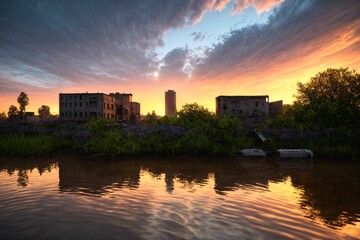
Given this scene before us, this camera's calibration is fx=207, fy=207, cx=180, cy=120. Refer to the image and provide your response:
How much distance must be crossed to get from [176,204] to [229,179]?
2.89m

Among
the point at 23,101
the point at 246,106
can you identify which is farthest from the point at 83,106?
the point at 23,101

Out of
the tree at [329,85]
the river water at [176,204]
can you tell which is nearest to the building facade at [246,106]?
the tree at [329,85]

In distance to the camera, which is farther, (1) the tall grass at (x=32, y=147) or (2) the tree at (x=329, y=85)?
(2) the tree at (x=329, y=85)

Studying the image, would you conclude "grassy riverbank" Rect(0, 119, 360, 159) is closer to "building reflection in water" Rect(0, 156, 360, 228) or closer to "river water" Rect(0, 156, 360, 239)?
"building reflection in water" Rect(0, 156, 360, 228)

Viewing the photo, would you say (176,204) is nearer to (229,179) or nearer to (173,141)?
(229,179)

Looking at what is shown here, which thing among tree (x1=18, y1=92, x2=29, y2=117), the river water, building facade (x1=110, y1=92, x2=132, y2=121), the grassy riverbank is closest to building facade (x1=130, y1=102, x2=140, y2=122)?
building facade (x1=110, y1=92, x2=132, y2=121)

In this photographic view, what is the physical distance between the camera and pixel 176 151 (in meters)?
11.8

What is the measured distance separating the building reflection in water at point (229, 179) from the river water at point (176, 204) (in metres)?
0.03

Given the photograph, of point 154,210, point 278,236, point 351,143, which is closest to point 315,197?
point 278,236

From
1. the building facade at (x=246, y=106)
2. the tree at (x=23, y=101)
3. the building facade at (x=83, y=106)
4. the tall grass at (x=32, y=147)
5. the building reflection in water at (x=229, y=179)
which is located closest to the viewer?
the building reflection in water at (x=229, y=179)

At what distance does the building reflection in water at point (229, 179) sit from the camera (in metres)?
4.47

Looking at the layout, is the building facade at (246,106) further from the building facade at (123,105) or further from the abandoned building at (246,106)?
the building facade at (123,105)

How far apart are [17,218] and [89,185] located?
91.6 inches

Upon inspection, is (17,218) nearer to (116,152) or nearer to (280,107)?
(116,152)
